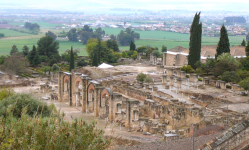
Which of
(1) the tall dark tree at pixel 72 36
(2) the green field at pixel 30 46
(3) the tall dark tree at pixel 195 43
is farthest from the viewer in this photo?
(1) the tall dark tree at pixel 72 36

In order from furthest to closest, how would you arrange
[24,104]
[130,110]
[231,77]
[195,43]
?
[195,43], [231,77], [130,110], [24,104]

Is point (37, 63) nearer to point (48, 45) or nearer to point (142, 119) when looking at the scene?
point (48, 45)

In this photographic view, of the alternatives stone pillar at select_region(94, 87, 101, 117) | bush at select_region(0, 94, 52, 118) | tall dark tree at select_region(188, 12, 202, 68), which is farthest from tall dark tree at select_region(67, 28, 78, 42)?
bush at select_region(0, 94, 52, 118)

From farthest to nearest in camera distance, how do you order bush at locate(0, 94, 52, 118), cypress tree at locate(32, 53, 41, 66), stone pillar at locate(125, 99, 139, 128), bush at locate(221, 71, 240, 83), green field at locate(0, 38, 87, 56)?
1. green field at locate(0, 38, 87, 56)
2. cypress tree at locate(32, 53, 41, 66)
3. bush at locate(221, 71, 240, 83)
4. stone pillar at locate(125, 99, 139, 128)
5. bush at locate(0, 94, 52, 118)

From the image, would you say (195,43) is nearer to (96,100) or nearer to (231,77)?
(231,77)

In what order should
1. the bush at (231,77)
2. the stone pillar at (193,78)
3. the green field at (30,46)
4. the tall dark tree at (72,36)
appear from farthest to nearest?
the tall dark tree at (72,36) → the green field at (30,46) → the stone pillar at (193,78) → the bush at (231,77)

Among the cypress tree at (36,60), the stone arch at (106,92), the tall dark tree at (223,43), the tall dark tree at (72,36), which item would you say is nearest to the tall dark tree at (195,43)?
the tall dark tree at (223,43)

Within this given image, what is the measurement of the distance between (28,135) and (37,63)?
47952 mm

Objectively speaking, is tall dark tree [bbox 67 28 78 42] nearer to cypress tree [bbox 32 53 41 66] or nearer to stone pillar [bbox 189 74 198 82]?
cypress tree [bbox 32 53 41 66]

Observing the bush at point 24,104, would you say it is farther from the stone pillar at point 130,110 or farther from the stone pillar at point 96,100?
the stone pillar at point 130,110

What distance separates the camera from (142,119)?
26.5 metres

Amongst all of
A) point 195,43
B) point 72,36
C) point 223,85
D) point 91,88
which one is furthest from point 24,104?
point 72,36

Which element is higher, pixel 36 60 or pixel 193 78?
pixel 193 78

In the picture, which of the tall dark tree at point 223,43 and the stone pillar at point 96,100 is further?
the tall dark tree at point 223,43
